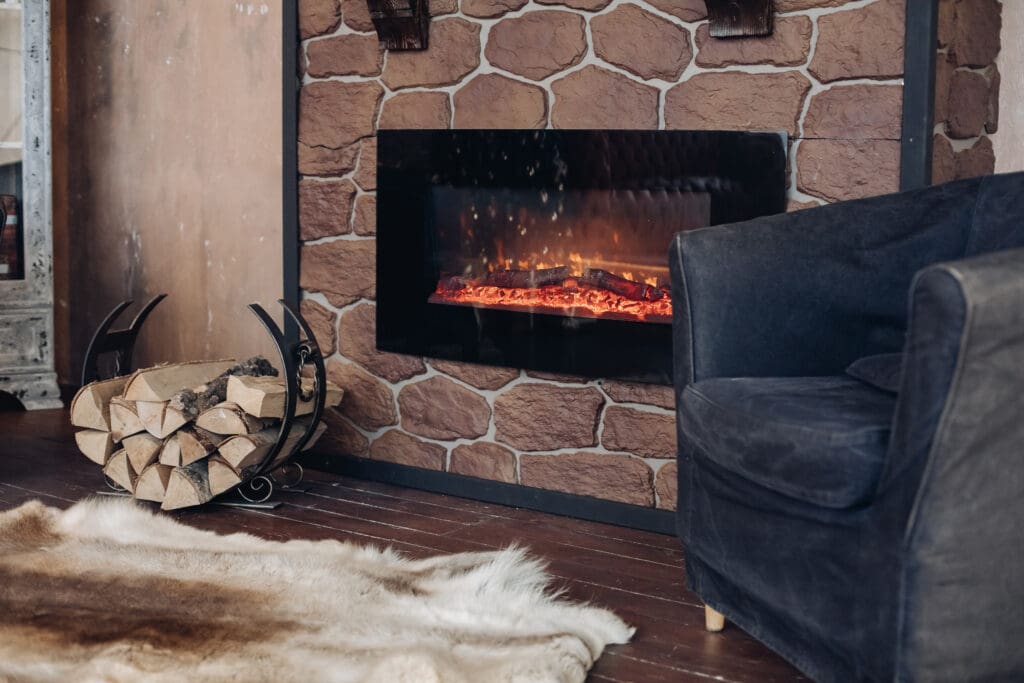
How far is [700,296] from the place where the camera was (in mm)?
2105

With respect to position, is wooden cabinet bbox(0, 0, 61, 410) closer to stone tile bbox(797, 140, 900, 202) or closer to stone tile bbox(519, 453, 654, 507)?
stone tile bbox(519, 453, 654, 507)

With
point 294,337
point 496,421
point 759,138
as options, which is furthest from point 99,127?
point 759,138

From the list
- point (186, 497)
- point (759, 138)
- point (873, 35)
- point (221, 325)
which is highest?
point (873, 35)

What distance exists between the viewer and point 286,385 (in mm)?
3000

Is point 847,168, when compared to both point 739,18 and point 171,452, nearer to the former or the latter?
point 739,18

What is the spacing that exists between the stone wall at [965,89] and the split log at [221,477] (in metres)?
1.90

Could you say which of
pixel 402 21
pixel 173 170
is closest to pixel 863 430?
pixel 402 21

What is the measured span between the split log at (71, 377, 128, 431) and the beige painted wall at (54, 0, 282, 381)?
0.83 m

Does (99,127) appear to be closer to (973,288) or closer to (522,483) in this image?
(522,483)

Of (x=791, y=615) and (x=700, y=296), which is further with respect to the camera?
(x=700, y=296)

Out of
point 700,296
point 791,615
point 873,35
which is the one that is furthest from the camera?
point 873,35

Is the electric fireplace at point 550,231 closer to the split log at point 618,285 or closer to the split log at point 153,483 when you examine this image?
the split log at point 618,285

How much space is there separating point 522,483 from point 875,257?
50.8 inches

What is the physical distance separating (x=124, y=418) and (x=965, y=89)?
7.54 ft
